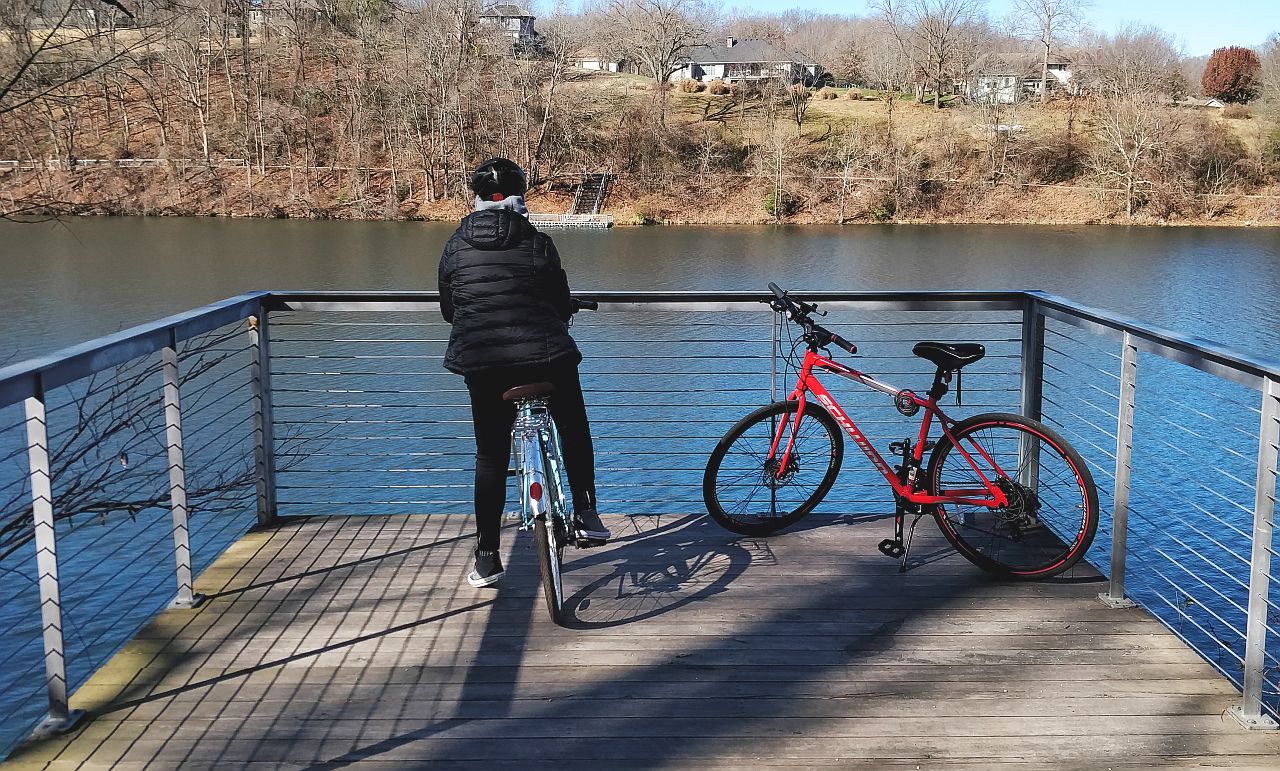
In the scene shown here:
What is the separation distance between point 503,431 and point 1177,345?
2.09 m

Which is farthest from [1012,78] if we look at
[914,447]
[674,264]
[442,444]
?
[914,447]

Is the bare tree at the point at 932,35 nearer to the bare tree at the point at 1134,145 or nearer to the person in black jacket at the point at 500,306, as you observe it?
the bare tree at the point at 1134,145

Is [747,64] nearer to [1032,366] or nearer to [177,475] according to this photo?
[1032,366]

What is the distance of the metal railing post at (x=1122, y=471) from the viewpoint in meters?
3.63

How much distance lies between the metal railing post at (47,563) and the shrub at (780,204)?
36376 millimetres

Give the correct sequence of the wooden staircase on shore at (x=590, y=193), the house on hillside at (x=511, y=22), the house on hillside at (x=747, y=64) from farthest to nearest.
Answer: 1. the house on hillside at (x=747, y=64)
2. the house on hillside at (x=511, y=22)
3. the wooden staircase on shore at (x=590, y=193)

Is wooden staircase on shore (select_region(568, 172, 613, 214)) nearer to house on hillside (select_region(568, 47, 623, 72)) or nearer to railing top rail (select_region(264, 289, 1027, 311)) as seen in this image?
house on hillside (select_region(568, 47, 623, 72))

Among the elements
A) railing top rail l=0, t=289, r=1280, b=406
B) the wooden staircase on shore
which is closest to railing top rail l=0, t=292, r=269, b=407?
railing top rail l=0, t=289, r=1280, b=406

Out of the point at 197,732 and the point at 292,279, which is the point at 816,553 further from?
the point at 292,279

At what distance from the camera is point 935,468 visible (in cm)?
403

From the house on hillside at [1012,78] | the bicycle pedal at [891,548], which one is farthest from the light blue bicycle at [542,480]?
the house on hillside at [1012,78]

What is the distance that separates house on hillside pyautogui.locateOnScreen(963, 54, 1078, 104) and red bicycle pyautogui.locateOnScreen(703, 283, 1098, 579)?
4312 cm

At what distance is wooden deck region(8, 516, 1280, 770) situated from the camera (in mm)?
2754

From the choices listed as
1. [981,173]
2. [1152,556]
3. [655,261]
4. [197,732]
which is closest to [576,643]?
[197,732]
